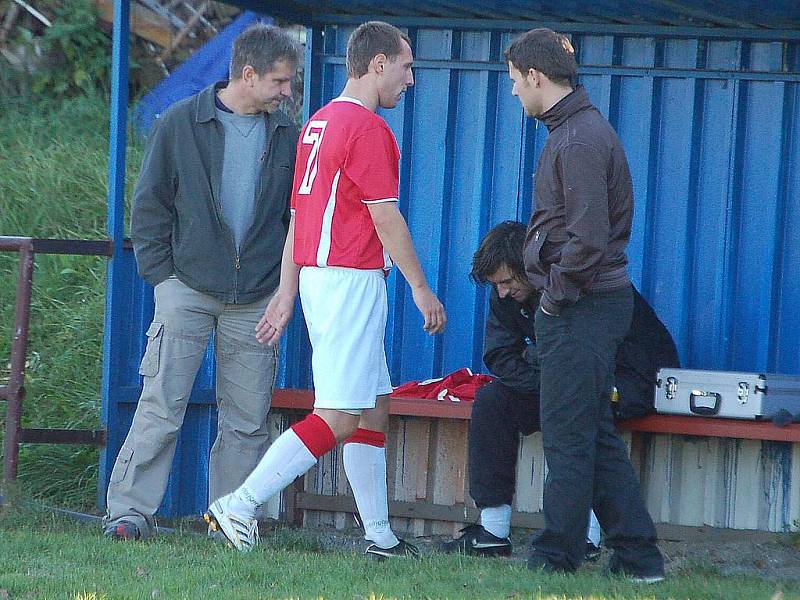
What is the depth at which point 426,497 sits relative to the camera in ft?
19.7

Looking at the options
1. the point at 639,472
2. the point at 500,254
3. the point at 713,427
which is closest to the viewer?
the point at 500,254

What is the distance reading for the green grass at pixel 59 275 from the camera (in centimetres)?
649

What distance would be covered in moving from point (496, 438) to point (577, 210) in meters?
1.41

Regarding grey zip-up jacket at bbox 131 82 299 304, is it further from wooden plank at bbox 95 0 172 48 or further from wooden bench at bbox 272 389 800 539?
wooden plank at bbox 95 0 172 48

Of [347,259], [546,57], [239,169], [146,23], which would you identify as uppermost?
[146,23]

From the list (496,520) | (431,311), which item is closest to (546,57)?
(431,311)

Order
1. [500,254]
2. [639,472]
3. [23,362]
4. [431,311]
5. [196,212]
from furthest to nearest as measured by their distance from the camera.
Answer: [639,472], [23,362], [196,212], [500,254], [431,311]

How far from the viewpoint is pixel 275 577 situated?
4.34m

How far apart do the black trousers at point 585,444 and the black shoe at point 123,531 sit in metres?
1.72

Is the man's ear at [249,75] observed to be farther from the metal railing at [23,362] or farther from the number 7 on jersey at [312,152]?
the metal railing at [23,362]

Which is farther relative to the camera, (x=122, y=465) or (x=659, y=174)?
(x=659, y=174)

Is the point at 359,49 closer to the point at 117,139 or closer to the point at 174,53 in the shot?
the point at 117,139

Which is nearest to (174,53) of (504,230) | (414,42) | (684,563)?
(414,42)

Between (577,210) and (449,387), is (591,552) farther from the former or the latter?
(577,210)
